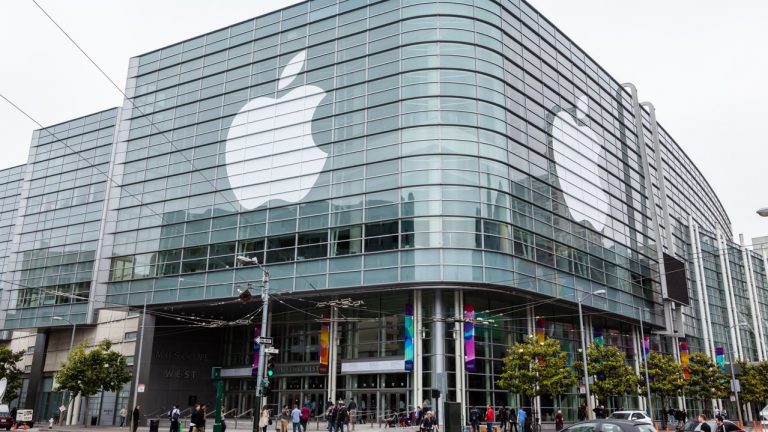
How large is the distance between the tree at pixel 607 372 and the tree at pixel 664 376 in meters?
6.70

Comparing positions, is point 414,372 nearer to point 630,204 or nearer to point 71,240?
point 630,204

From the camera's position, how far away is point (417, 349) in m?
41.0

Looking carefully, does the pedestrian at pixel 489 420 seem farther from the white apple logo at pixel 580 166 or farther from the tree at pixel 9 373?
the tree at pixel 9 373

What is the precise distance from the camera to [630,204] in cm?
6003

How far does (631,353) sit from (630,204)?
1455 cm

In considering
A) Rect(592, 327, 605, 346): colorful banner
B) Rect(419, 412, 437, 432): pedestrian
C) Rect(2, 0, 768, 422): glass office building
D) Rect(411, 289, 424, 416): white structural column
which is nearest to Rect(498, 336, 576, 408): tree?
Rect(2, 0, 768, 422): glass office building

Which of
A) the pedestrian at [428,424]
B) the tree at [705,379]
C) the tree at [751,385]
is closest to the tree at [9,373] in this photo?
the pedestrian at [428,424]

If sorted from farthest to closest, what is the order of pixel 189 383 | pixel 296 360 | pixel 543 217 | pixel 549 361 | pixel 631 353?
pixel 631 353
pixel 189 383
pixel 296 360
pixel 543 217
pixel 549 361

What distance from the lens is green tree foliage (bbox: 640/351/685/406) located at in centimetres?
5059

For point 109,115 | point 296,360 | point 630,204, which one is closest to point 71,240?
point 109,115

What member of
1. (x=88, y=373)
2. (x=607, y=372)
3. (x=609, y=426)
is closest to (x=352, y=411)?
(x=607, y=372)

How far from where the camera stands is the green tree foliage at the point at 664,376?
50.6 meters

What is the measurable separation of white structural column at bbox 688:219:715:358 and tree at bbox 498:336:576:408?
42401mm

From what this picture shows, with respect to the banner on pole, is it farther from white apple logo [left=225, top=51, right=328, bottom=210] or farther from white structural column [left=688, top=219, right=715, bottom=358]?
white structural column [left=688, top=219, right=715, bottom=358]
